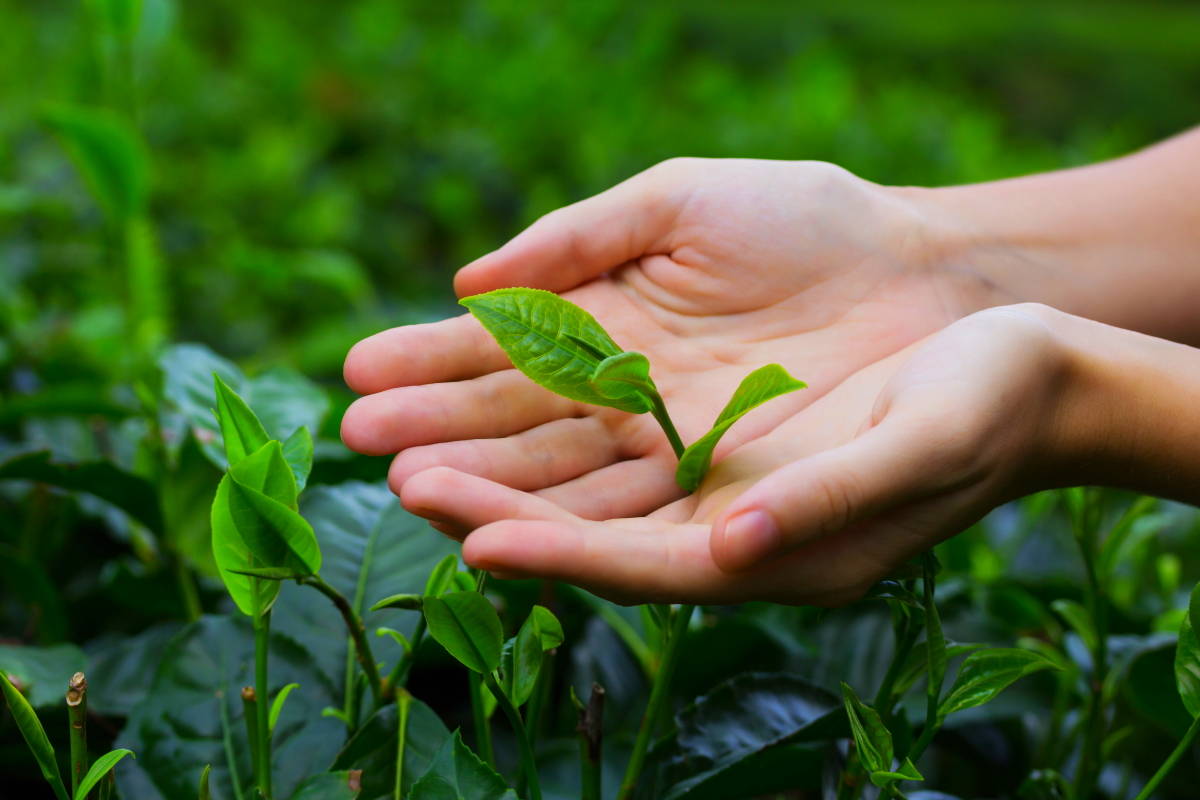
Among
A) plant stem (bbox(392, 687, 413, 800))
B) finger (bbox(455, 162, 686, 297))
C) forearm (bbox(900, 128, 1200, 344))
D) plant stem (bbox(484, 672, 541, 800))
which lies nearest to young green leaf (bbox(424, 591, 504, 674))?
plant stem (bbox(484, 672, 541, 800))

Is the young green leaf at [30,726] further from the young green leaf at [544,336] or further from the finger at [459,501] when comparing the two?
the young green leaf at [544,336]

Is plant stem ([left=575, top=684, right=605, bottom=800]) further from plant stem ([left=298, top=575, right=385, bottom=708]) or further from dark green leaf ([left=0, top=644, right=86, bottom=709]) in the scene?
dark green leaf ([left=0, top=644, right=86, bottom=709])

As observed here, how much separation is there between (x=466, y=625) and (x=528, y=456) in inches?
11.1

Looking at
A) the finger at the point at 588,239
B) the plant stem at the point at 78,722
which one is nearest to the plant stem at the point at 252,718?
the plant stem at the point at 78,722

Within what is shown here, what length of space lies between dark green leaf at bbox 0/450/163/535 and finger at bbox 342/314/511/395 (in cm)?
25

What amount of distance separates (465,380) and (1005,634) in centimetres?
62

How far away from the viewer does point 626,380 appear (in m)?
0.78

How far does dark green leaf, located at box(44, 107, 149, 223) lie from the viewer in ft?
4.44

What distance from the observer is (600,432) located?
104 cm

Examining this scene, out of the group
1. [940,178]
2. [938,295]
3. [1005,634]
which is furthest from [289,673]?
[940,178]

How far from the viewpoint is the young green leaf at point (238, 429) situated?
2.61ft

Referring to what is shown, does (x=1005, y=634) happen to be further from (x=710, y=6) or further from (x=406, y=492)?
(x=710, y=6)

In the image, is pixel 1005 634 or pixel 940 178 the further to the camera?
pixel 940 178

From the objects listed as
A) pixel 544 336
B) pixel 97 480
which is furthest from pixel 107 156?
pixel 544 336
